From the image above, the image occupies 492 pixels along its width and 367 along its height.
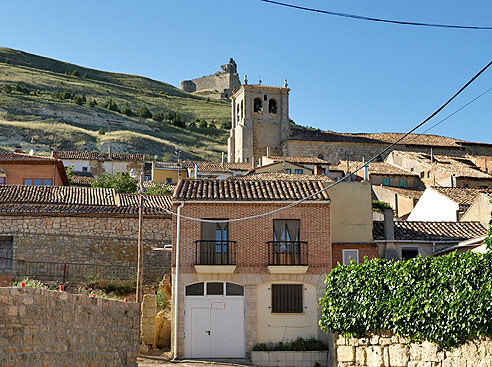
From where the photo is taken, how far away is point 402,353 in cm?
1705

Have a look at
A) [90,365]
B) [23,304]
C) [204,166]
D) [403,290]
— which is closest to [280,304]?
[403,290]

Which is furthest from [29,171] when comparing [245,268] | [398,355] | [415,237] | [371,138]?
[371,138]

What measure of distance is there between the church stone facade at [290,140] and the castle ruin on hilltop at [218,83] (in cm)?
9535

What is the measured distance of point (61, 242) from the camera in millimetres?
28312

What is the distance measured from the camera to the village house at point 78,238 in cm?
2775

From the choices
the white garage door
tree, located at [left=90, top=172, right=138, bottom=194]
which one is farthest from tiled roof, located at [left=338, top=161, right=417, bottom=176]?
the white garage door

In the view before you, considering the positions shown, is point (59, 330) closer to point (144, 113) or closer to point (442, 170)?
point (442, 170)

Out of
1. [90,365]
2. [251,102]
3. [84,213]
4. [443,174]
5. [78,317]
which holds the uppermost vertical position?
[251,102]

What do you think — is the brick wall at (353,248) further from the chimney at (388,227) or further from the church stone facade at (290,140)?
Result: the church stone facade at (290,140)

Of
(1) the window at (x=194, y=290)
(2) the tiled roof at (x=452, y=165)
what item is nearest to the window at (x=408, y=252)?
(1) the window at (x=194, y=290)

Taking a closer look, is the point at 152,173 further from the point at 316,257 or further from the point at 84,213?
the point at 316,257

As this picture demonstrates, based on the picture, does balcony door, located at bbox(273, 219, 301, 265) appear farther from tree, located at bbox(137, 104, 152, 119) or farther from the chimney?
tree, located at bbox(137, 104, 152, 119)

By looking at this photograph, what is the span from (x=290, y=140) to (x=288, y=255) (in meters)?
57.6

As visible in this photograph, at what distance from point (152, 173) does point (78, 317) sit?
53.9 metres
